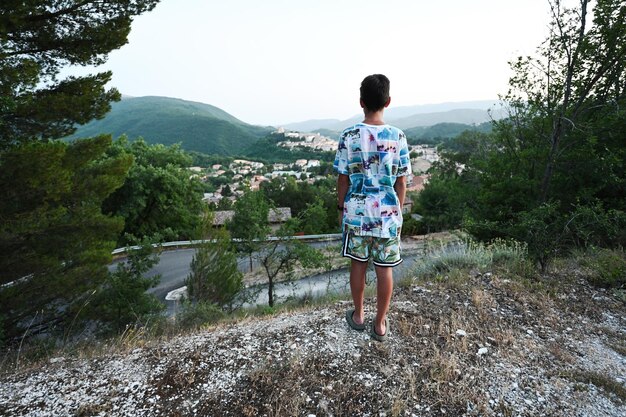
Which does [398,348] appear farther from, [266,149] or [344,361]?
[266,149]

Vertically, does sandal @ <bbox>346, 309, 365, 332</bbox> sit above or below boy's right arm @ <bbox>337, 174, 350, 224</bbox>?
below

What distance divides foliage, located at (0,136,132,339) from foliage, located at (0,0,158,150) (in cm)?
45

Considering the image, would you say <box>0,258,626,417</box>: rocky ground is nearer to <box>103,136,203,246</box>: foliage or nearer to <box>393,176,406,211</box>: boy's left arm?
<box>393,176,406,211</box>: boy's left arm

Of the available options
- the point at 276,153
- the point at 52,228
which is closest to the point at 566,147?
the point at 52,228

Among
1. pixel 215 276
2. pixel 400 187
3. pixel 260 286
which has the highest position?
pixel 400 187

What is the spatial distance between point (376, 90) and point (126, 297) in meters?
6.94

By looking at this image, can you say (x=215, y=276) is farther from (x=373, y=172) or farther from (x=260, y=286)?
(x=373, y=172)

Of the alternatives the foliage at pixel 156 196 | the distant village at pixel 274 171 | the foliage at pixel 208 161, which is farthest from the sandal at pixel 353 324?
the foliage at pixel 208 161

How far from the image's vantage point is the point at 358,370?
2248 mm

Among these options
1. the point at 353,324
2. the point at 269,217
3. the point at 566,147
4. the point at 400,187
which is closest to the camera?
the point at 400,187

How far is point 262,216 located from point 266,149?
11077 cm

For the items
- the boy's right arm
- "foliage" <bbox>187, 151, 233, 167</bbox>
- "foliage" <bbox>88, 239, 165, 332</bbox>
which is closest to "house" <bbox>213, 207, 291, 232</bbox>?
"foliage" <bbox>88, 239, 165, 332</bbox>

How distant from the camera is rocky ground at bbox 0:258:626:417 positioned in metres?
1.96

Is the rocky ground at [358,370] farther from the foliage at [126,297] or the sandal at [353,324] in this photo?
the foliage at [126,297]
